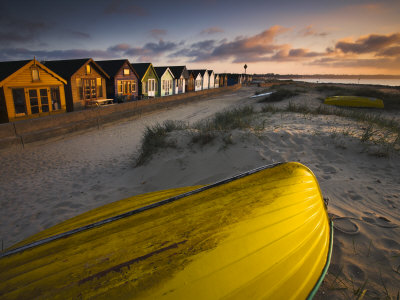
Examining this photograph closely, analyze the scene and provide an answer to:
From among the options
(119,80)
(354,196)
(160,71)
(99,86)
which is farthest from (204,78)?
(354,196)

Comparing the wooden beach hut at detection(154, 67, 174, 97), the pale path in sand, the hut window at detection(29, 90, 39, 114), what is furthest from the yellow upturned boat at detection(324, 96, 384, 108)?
the hut window at detection(29, 90, 39, 114)

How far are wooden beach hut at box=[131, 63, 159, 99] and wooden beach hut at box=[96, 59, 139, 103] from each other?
5.03 ft

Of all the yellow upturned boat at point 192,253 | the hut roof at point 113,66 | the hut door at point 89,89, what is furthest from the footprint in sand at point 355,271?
the hut roof at point 113,66

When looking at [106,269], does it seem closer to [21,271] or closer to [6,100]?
[21,271]

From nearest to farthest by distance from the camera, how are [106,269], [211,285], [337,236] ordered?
1. [211,285]
2. [106,269]
3. [337,236]

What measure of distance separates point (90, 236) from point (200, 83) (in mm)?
47080

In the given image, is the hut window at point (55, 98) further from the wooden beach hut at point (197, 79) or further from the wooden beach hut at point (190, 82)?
the wooden beach hut at point (197, 79)

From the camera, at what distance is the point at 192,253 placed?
69.3 inches

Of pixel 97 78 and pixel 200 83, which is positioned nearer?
pixel 97 78

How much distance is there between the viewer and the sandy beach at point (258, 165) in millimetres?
2525

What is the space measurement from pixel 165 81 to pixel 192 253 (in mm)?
33723

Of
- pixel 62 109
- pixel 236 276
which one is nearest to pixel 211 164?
pixel 236 276

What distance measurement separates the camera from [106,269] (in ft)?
5.44

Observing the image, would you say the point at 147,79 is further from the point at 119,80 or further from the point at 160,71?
the point at 119,80
